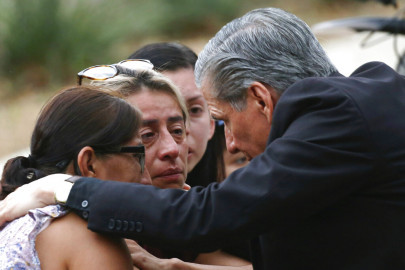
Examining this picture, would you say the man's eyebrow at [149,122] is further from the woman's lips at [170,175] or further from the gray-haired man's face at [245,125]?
the gray-haired man's face at [245,125]

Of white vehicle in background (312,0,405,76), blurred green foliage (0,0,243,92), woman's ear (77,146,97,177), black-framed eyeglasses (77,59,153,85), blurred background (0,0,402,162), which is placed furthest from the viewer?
blurred green foliage (0,0,243,92)

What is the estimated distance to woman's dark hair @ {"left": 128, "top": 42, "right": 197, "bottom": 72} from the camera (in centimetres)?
382

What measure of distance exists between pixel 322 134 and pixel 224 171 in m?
1.64

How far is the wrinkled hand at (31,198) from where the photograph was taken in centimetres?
241

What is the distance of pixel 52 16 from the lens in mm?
10219

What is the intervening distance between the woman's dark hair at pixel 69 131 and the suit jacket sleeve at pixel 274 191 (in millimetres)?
232

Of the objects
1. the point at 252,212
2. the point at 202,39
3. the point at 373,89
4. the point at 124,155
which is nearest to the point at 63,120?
the point at 124,155

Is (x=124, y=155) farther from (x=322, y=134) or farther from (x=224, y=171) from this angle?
(x=224, y=171)

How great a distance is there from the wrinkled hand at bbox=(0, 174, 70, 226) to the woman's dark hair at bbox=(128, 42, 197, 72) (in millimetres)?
1446

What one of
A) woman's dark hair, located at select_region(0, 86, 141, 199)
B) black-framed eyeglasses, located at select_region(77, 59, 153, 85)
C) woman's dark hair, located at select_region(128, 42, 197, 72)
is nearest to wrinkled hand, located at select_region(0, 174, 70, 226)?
woman's dark hair, located at select_region(0, 86, 141, 199)

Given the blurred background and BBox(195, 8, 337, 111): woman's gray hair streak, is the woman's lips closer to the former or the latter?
BBox(195, 8, 337, 111): woman's gray hair streak

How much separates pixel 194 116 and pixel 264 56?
1.31m

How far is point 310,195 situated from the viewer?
2.30 meters

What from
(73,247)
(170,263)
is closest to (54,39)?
(170,263)
